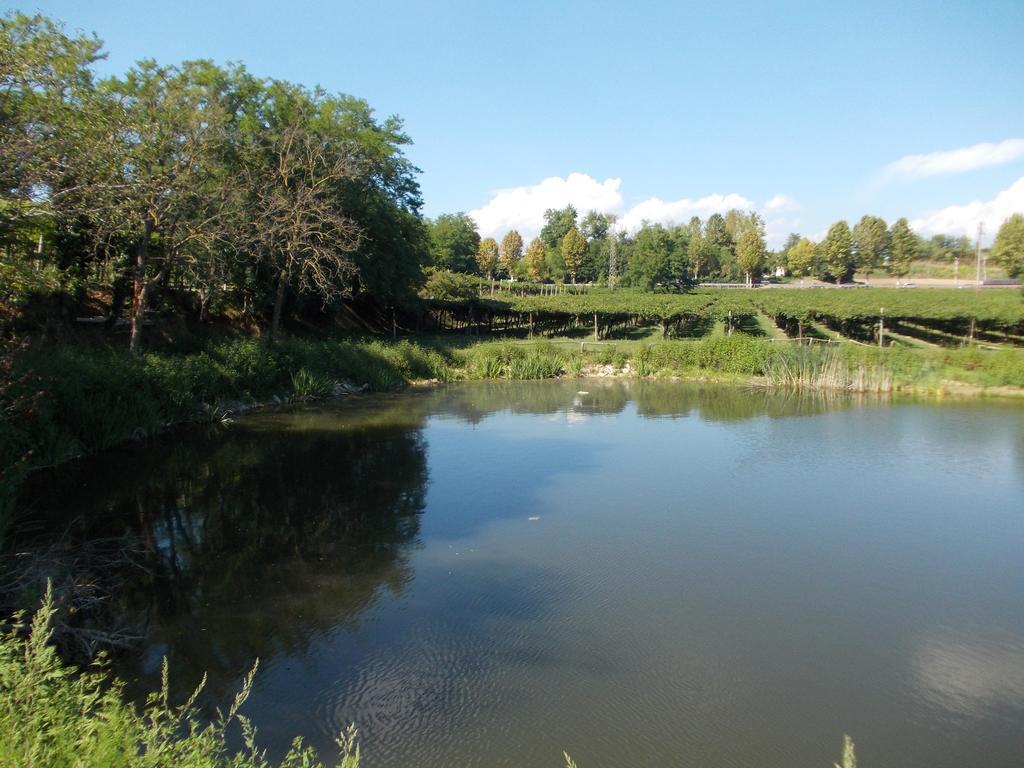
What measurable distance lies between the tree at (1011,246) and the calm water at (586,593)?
53.2m

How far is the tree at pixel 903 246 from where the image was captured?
74.9m

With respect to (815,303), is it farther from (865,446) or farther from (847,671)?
(847,671)

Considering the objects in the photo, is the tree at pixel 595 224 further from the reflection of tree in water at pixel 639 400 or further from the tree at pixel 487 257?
the reflection of tree in water at pixel 639 400

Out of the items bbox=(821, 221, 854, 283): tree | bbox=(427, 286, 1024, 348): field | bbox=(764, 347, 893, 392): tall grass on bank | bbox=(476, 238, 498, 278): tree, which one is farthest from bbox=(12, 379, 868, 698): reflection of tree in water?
bbox=(821, 221, 854, 283): tree

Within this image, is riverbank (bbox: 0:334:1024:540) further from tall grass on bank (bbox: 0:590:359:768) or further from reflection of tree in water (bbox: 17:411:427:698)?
tall grass on bank (bbox: 0:590:359:768)

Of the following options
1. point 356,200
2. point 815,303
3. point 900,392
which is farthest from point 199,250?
point 815,303

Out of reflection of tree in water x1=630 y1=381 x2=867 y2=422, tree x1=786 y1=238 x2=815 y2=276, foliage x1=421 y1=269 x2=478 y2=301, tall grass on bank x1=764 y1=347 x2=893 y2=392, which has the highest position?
tree x1=786 y1=238 x2=815 y2=276

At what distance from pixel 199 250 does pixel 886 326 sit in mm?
35617

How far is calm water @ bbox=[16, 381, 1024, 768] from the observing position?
6.39 m

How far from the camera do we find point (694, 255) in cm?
8581

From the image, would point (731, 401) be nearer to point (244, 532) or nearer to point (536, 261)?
point (244, 532)

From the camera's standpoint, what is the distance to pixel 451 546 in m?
10.8

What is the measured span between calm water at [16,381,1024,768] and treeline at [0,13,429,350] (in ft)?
18.0

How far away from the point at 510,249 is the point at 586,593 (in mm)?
79699
